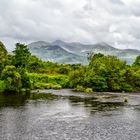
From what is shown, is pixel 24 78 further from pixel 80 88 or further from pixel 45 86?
pixel 80 88

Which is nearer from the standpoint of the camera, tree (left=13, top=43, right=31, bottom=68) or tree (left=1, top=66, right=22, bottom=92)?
tree (left=1, top=66, right=22, bottom=92)

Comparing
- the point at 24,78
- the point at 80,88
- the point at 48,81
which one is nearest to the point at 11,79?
the point at 24,78

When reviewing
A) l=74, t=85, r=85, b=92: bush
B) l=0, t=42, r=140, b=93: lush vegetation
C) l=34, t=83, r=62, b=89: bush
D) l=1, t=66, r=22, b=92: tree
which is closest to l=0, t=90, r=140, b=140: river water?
l=1, t=66, r=22, b=92: tree

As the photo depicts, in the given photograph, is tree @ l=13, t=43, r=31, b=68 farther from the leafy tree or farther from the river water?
the river water

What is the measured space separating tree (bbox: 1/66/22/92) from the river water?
76.8 feet

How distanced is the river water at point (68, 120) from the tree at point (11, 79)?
23.4 metres

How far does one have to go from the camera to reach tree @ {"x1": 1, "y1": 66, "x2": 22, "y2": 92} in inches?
5207

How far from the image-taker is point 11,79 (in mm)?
132000

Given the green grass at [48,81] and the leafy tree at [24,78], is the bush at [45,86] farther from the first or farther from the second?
the leafy tree at [24,78]

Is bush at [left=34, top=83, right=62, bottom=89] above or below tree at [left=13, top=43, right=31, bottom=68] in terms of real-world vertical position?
below

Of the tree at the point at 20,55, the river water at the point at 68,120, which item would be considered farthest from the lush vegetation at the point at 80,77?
the river water at the point at 68,120

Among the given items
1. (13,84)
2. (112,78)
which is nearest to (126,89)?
(112,78)

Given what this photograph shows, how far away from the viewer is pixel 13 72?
5231 inches

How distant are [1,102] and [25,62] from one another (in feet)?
242
